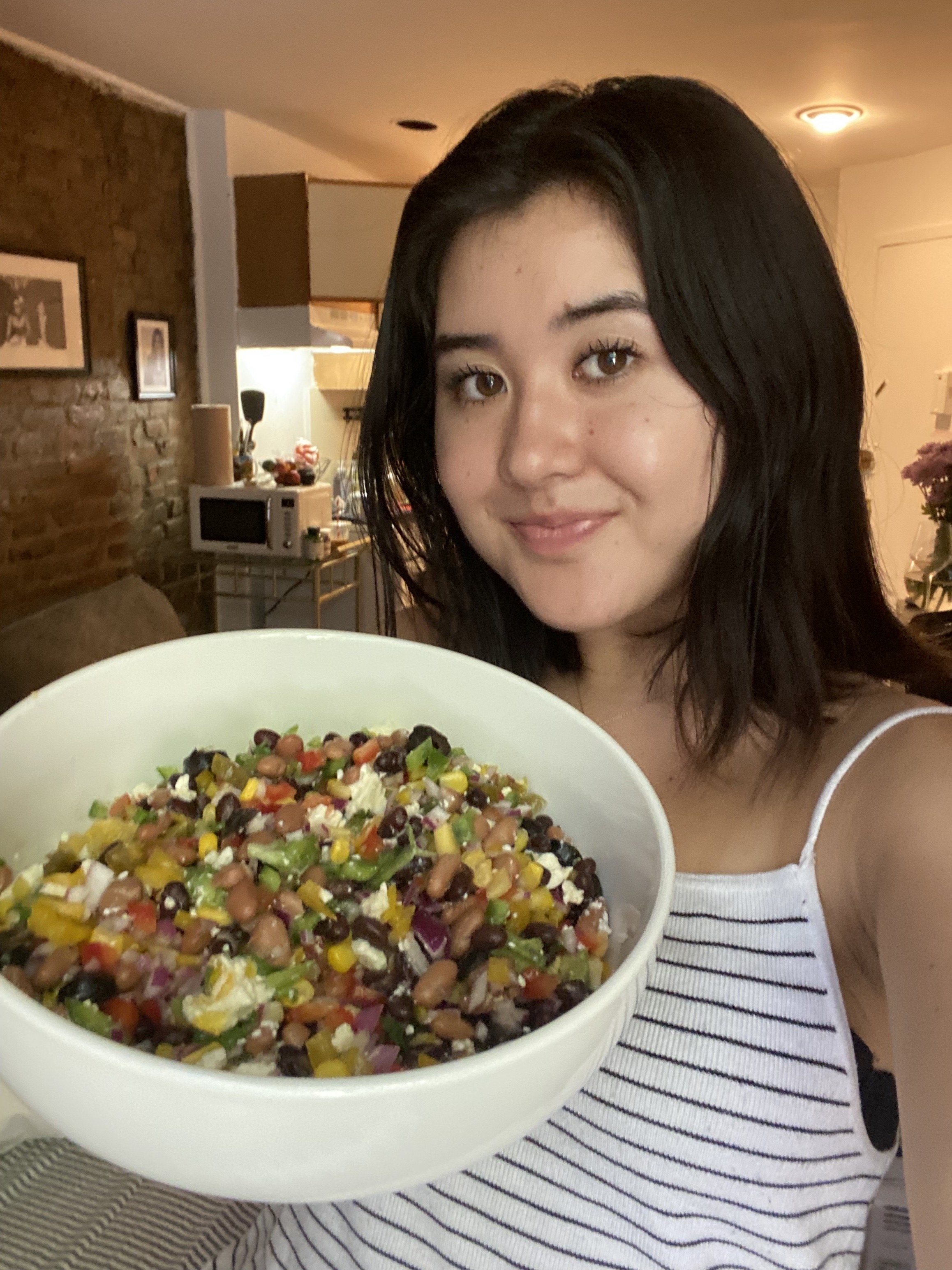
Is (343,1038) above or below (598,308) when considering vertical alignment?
below

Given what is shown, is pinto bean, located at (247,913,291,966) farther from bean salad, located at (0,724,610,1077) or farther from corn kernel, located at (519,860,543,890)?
corn kernel, located at (519,860,543,890)

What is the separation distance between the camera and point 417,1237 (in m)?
0.83

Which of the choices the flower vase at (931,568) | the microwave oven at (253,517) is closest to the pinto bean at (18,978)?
the flower vase at (931,568)

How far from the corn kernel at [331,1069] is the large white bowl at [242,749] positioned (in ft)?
0.16

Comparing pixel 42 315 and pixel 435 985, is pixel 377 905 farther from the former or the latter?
pixel 42 315

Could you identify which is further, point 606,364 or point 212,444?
point 212,444

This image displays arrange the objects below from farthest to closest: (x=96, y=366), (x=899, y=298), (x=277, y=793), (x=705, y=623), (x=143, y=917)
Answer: (x=899, y=298) < (x=96, y=366) < (x=705, y=623) < (x=277, y=793) < (x=143, y=917)

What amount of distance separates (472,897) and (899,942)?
0.99ft

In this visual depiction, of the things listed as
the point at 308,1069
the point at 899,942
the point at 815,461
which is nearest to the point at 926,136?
the point at 815,461

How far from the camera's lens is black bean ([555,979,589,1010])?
1.63ft

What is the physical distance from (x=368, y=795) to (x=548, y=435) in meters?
0.35

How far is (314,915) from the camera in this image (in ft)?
1.87

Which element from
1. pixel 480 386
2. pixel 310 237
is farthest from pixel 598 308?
pixel 310 237

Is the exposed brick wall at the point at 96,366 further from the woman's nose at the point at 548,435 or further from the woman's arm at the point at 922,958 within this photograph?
the woman's arm at the point at 922,958
